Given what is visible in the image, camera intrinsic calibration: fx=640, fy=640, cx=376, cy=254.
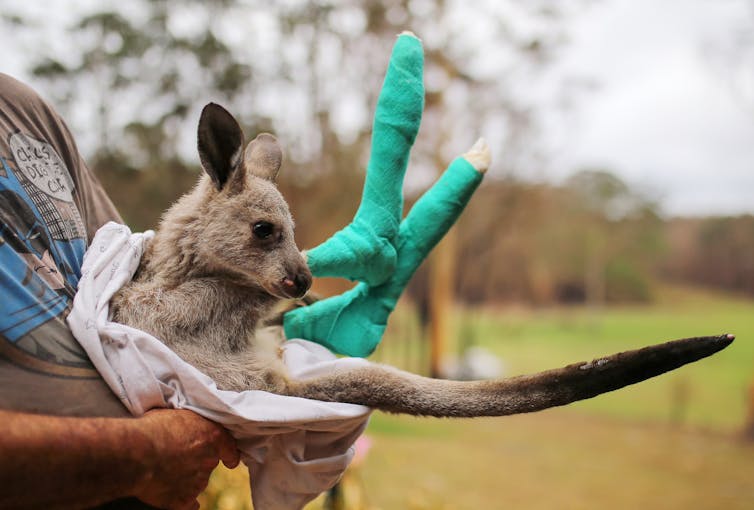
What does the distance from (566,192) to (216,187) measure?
12.6 ft

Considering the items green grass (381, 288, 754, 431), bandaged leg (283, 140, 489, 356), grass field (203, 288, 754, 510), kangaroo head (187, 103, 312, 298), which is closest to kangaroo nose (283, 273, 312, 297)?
kangaroo head (187, 103, 312, 298)

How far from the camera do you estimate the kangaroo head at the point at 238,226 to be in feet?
2.85

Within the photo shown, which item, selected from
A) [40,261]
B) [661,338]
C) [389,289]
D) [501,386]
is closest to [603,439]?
[661,338]

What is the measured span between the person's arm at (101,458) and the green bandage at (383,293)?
0.76 ft

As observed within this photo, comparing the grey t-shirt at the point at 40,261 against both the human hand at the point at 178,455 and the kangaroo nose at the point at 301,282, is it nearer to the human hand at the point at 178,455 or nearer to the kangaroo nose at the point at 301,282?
the human hand at the point at 178,455

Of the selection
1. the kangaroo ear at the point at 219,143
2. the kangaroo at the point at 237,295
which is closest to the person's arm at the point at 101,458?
the kangaroo at the point at 237,295

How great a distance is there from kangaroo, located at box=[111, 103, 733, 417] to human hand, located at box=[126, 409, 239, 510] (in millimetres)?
76

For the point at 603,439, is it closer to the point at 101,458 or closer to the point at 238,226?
the point at 238,226

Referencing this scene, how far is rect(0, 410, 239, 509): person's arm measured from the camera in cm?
58

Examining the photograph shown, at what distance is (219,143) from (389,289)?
34 centimetres

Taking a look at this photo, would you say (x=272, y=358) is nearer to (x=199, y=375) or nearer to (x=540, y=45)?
(x=199, y=375)

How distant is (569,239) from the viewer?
14.2 feet

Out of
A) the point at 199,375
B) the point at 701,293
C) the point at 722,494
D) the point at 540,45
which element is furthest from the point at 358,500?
the point at 540,45

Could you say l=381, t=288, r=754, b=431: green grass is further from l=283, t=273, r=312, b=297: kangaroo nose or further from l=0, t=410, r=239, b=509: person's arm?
l=0, t=410, r=239, b=509: person's arm
